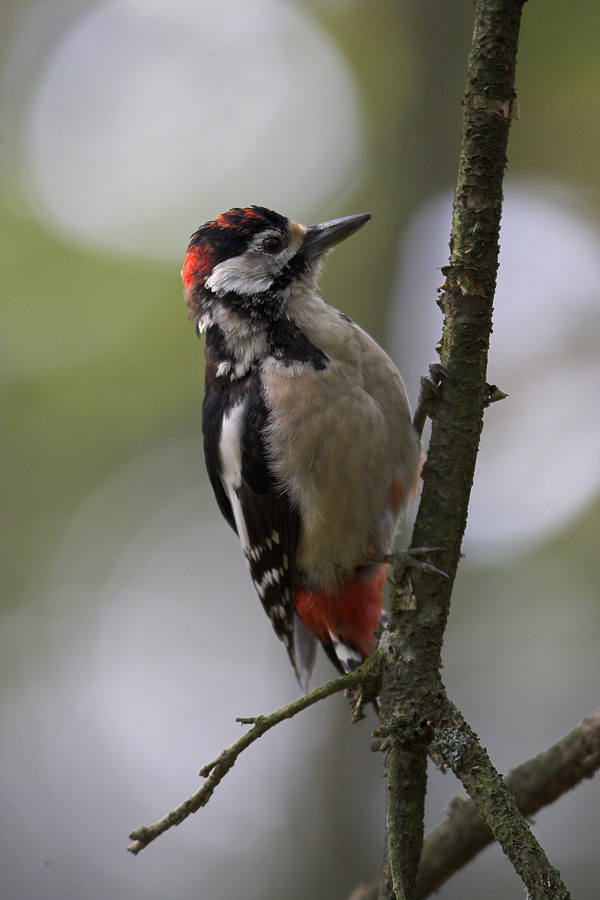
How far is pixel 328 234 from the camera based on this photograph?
2.81m

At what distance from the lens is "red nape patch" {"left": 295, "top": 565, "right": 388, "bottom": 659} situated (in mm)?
2764

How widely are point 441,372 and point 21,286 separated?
4.40 m

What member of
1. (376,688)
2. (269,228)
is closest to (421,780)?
(376,688)

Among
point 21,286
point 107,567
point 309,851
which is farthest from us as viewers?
point 107,567

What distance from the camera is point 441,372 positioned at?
182 cm

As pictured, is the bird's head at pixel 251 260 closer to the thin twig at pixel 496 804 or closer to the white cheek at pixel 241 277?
the white cheek at pixel 241 277

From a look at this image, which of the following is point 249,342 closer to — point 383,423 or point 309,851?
point 383,423

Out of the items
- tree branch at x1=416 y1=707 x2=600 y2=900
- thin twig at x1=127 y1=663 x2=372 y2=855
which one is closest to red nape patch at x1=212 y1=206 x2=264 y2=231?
thin twig at x1=127 y1=663 x2=372 y2=855

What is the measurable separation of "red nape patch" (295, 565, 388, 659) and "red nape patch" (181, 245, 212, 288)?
1222 millimetres

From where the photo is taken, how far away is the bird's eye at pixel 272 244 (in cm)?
280

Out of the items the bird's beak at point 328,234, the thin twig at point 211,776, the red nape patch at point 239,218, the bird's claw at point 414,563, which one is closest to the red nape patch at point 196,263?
the red nape patch at point 239,218

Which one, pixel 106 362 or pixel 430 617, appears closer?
pixel 430 617

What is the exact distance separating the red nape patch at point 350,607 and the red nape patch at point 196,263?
1.22m

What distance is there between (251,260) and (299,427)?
728 mm
